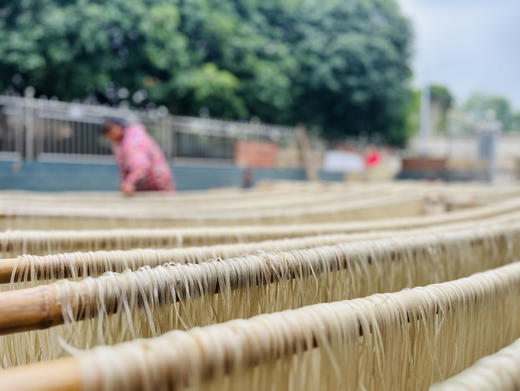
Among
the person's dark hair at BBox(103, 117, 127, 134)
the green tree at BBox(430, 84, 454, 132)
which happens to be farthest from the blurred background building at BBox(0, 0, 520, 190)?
the green tree at BBox(430, 84, 454, 132)

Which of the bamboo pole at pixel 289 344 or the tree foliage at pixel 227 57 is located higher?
the tree foliage at pixel 227 57

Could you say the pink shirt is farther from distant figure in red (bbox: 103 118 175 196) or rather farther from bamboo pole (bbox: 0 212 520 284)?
bamboo pole (bbox: 0 212 520 284)

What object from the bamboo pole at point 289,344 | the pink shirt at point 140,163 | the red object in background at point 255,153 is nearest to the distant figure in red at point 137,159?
the pink shirt at point 140,163

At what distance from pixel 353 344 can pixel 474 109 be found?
211 ft

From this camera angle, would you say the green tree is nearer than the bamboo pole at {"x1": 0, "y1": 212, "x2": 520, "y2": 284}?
No

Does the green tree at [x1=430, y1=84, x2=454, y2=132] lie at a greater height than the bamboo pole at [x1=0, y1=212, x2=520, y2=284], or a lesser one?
greater

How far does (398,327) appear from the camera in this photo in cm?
55

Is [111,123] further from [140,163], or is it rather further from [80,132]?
[80,132]

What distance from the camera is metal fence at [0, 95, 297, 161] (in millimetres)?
6645

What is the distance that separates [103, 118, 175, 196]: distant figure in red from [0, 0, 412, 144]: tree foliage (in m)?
6.26

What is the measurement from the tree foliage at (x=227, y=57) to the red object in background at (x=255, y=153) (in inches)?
53.6

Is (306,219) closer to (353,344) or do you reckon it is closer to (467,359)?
(467,359)

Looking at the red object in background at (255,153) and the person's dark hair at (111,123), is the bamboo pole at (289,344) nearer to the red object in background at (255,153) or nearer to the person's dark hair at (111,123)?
the person's dark hair at (111,123)

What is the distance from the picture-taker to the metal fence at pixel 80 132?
6645 mm
